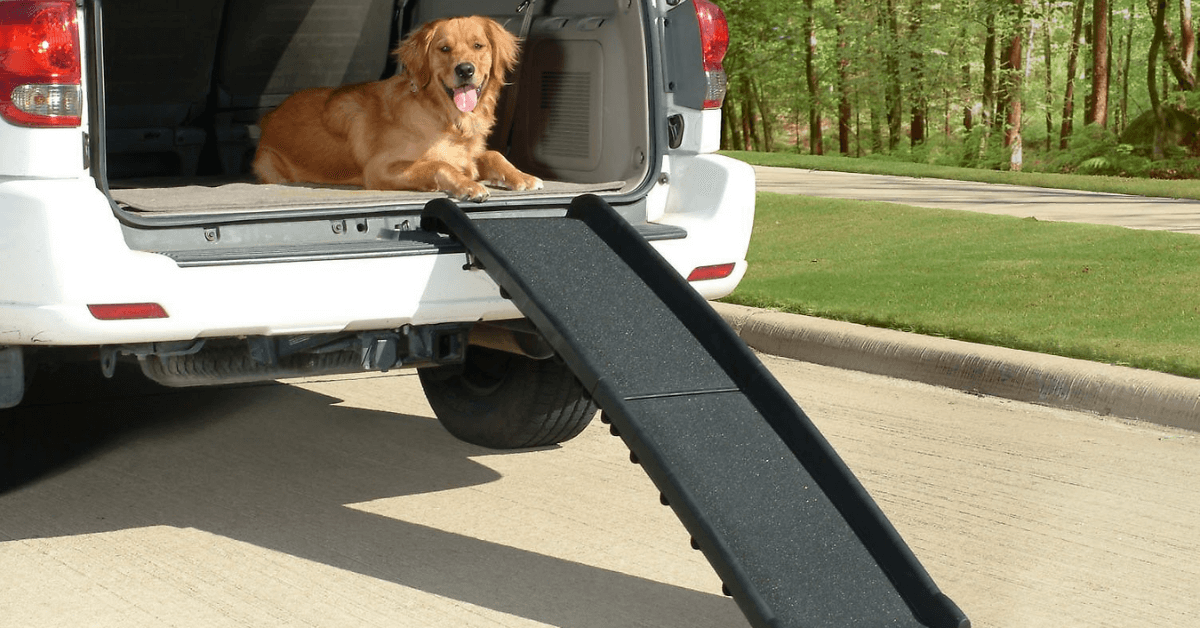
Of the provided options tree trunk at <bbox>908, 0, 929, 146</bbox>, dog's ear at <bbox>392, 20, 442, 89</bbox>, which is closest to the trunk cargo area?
dog's ear at <bbox>392, 20, 442, 89</bbox>

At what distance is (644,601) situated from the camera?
4.12m

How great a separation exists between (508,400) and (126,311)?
188cm

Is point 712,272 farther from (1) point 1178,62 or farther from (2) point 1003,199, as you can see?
(1) point 1178,62

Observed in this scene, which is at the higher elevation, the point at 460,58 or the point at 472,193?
the point at 460,58

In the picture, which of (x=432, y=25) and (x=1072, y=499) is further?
(x=432, y=25)

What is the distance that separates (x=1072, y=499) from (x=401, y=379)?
3.24 meters

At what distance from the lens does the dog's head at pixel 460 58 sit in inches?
213

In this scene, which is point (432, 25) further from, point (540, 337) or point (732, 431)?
point (732, 431)

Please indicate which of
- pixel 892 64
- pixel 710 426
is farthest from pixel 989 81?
pixel 710 426

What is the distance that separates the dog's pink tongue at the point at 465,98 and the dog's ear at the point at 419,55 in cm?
13

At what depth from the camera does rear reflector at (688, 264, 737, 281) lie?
4863mm

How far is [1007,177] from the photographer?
17328 mm

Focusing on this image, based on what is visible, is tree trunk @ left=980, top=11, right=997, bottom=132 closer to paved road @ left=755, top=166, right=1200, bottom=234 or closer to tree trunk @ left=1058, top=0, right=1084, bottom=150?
tree trunk @ left=1058, top=0, right=1084, bottom=150

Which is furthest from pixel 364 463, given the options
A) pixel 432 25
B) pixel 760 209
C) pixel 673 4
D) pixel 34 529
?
pixel 760 209
